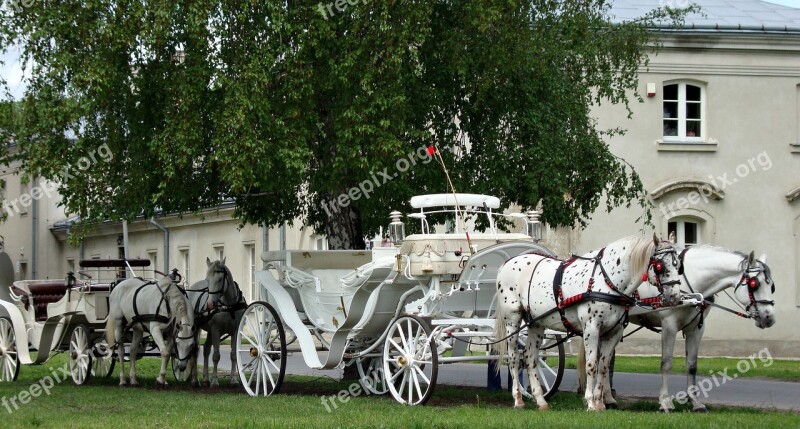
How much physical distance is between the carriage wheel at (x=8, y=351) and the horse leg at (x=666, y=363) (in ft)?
35.2

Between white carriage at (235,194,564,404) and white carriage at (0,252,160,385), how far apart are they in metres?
3.43

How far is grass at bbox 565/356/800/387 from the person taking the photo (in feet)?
60.4

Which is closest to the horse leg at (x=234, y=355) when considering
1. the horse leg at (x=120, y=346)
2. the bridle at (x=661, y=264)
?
the horse leg at (x=120, y=346)

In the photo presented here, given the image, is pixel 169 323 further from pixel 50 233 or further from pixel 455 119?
pixel 50 233

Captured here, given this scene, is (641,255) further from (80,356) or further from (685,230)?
(685,230)

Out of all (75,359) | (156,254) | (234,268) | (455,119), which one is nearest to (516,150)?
(455,119)

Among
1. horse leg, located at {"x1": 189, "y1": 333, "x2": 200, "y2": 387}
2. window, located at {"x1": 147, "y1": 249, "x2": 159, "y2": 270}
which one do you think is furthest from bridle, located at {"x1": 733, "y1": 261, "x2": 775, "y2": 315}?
window, located at {"x1": 147, "y1": 249, "x2": 159, "y2": 270}

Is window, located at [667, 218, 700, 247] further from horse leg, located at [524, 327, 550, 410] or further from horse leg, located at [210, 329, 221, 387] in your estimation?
horse leg, located at [524, 327, 550, 410]

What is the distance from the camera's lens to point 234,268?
35.2 m

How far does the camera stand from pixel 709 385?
15.0 metres

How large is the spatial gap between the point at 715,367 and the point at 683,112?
8432mm

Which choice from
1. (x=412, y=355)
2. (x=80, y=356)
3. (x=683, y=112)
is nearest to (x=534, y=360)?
(x=412, y=355)

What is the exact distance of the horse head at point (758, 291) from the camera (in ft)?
37.7

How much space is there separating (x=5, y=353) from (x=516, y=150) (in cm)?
884
